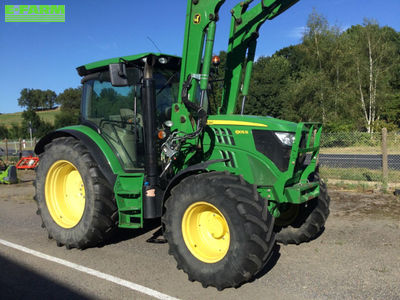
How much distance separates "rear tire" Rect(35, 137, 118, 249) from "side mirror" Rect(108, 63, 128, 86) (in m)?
1.09

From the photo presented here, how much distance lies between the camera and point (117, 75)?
12.9ft

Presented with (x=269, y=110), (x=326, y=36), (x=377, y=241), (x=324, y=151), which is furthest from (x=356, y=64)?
(x=377, y=241)

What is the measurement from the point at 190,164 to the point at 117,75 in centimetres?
136

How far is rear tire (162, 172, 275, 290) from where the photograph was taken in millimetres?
3123

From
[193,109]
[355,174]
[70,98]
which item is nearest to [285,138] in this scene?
[193,109]

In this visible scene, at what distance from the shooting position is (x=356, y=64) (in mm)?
26922

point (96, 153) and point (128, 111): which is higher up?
point (128, 111)

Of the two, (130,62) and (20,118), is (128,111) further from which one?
(20,118)

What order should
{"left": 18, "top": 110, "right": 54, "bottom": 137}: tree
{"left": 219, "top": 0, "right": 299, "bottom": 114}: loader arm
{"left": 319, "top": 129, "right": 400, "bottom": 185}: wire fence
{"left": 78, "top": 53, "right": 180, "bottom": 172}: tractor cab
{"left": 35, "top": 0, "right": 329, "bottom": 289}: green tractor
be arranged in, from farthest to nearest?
{"left": 18, "top": 110, "right": 54, "bottom": 137}: tree → {"left": 319, "top": 129, "right": 400, "bottom": 185}: wire fence → {"left": 78, "top": 53, "right": 180, "bottom": 172}: tractor cab → {"left": 219, "top": 0, "right": 299, "bottom": 114}: loader arm → {"left": 35, "top": 0, "right": 329, "bottom": 289}: green tractor

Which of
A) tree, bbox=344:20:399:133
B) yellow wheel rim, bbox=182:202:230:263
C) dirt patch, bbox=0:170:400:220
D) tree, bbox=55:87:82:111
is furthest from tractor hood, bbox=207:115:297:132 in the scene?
tree, bbox=55:87:82:111

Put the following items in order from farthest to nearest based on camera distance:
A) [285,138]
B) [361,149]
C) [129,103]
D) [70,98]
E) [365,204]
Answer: [70,98]
[361,149]
[365,204]
[129,103]
[285,138]

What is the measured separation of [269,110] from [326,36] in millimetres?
14332

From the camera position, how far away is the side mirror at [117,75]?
3906 millimetres

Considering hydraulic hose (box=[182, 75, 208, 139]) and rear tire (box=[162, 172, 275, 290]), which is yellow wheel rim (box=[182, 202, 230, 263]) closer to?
rear tire (box=[162, 172, 275, 290])
